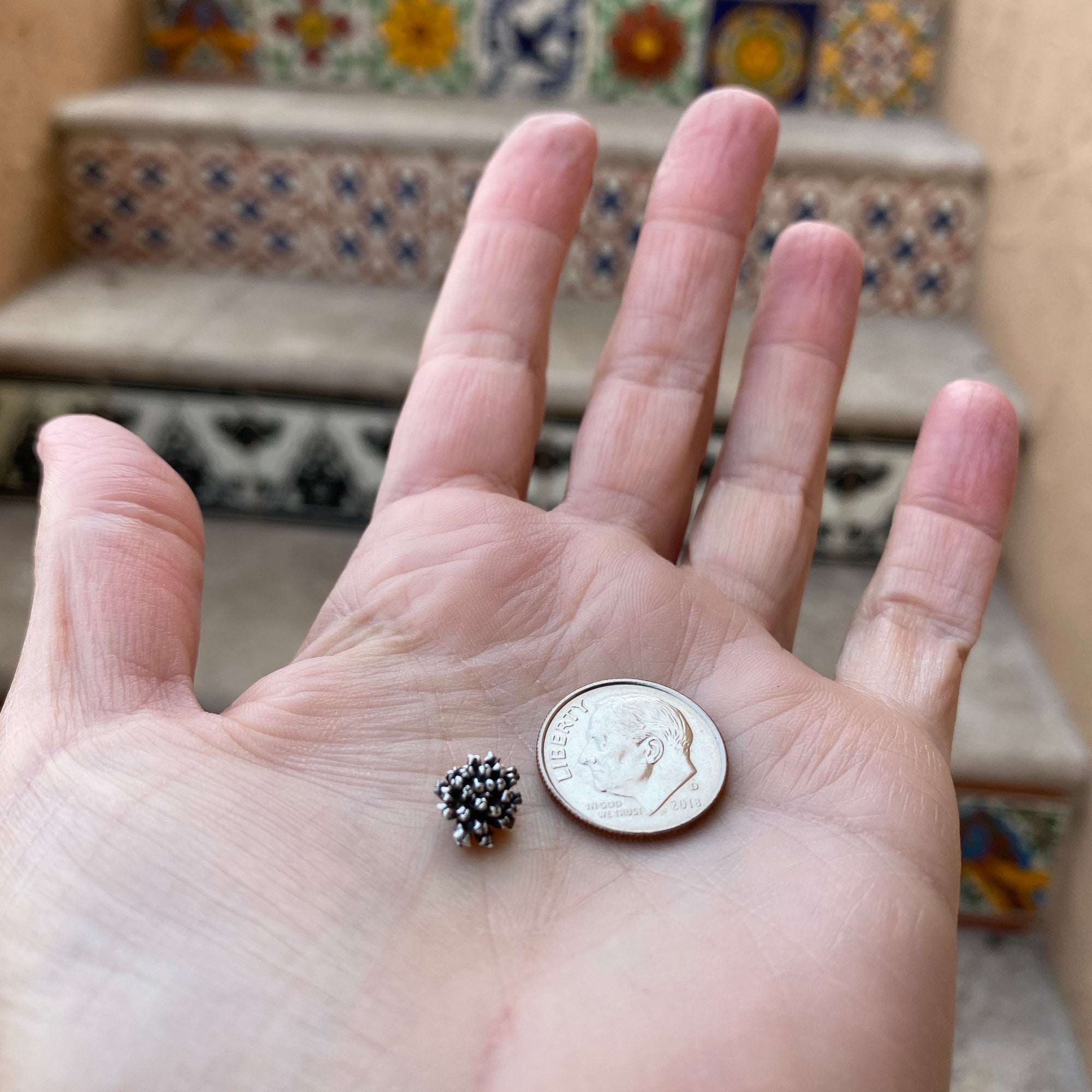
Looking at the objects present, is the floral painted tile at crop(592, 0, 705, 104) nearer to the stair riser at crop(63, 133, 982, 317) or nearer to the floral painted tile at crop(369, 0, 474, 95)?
the floral painted tile at crop(369, 0, 474, 95)

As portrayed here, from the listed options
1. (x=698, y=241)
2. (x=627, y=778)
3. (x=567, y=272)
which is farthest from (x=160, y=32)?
(x=627, y=778)

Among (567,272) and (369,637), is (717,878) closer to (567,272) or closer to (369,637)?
(369,637)

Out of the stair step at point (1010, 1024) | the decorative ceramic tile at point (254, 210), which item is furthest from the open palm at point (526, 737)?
the decorative ceramic tile at point (254, 210)

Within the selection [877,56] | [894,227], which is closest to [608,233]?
[894,227]

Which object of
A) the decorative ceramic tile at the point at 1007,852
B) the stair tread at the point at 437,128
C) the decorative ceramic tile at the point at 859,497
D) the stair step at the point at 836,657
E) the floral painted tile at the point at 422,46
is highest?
the floral painted tile at the point at 422,46

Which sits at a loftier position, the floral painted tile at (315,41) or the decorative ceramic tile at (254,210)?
the floral painted tile at (315,41)

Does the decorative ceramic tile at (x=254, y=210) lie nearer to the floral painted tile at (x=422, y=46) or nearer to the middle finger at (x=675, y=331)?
the floral painted tile at (x=422, y=46)

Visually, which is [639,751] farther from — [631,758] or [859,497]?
[859,497]
